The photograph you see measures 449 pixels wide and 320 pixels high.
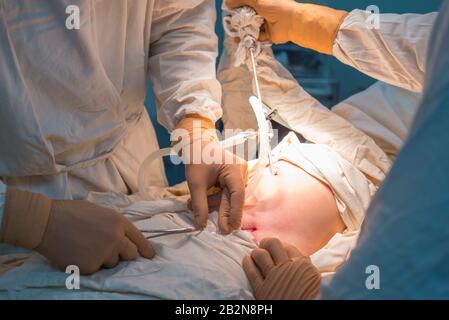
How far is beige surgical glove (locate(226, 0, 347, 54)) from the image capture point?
1565mm

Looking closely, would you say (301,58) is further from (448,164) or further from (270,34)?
(448,164)

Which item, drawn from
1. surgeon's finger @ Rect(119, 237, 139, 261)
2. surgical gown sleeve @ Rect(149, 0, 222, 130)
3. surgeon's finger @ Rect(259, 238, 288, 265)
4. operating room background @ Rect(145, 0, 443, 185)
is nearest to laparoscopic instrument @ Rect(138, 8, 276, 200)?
surgical gown sleeve @ Rect(149, 0, 222, 130)

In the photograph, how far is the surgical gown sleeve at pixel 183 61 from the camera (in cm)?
157

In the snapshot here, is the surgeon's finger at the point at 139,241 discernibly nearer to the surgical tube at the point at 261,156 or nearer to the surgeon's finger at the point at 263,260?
the surgeon's finger at the point at 263,260

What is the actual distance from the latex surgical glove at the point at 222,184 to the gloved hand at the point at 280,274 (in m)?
0.16

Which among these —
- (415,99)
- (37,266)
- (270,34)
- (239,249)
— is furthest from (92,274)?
(415,99)

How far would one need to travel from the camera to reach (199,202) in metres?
1.40

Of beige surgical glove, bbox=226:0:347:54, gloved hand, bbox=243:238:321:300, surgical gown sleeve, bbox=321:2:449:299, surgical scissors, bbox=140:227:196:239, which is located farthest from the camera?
beige surgical glove, bbox=226:0:347:54

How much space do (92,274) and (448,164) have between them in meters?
0.77

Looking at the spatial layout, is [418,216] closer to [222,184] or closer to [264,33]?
[222,184]

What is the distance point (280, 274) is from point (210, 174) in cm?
44

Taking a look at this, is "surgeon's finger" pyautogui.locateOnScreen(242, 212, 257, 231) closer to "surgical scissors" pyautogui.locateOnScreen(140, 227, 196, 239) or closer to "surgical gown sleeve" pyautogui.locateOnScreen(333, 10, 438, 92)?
"surgical scissors" pyautogui.locateOnScreen(140, 227, 196, 239)

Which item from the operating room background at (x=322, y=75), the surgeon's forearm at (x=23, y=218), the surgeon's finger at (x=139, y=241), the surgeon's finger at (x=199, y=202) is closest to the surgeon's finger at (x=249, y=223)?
the surgeon's finger at (x=199, y=202)

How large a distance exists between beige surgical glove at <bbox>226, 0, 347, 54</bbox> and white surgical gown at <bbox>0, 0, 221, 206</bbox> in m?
0.17
